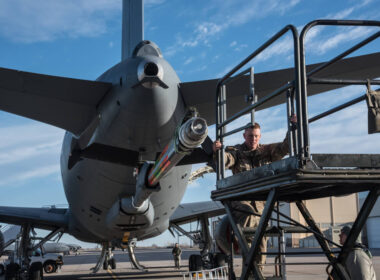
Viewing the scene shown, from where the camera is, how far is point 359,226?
390 cm

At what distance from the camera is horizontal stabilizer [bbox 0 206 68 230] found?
16.3 metres

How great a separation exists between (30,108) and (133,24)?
3.96 metres

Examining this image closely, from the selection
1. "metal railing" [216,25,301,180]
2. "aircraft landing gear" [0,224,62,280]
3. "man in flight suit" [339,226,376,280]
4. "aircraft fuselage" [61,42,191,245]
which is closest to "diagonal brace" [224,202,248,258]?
"metal railing" [216,25,301,180]

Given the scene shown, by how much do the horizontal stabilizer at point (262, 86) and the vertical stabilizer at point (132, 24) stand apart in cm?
294

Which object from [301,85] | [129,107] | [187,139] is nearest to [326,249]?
[187,139]

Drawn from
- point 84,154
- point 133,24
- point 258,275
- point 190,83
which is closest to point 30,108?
point 84,154

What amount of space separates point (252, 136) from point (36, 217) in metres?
13.4

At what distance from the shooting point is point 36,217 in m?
16.4

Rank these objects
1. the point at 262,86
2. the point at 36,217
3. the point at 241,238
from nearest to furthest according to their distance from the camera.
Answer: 1. the point at 241,238
2. the point at 262,86
3. the point at 36,217

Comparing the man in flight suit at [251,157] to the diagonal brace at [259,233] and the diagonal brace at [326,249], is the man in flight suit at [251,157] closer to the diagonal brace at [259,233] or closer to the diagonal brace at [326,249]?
the diagonal brace at [326,249]

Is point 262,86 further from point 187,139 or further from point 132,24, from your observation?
point 132,24

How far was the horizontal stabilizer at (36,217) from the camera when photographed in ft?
53.4

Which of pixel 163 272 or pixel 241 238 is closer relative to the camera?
pixel 241 238

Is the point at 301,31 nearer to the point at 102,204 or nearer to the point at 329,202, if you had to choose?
the point at 102,204
